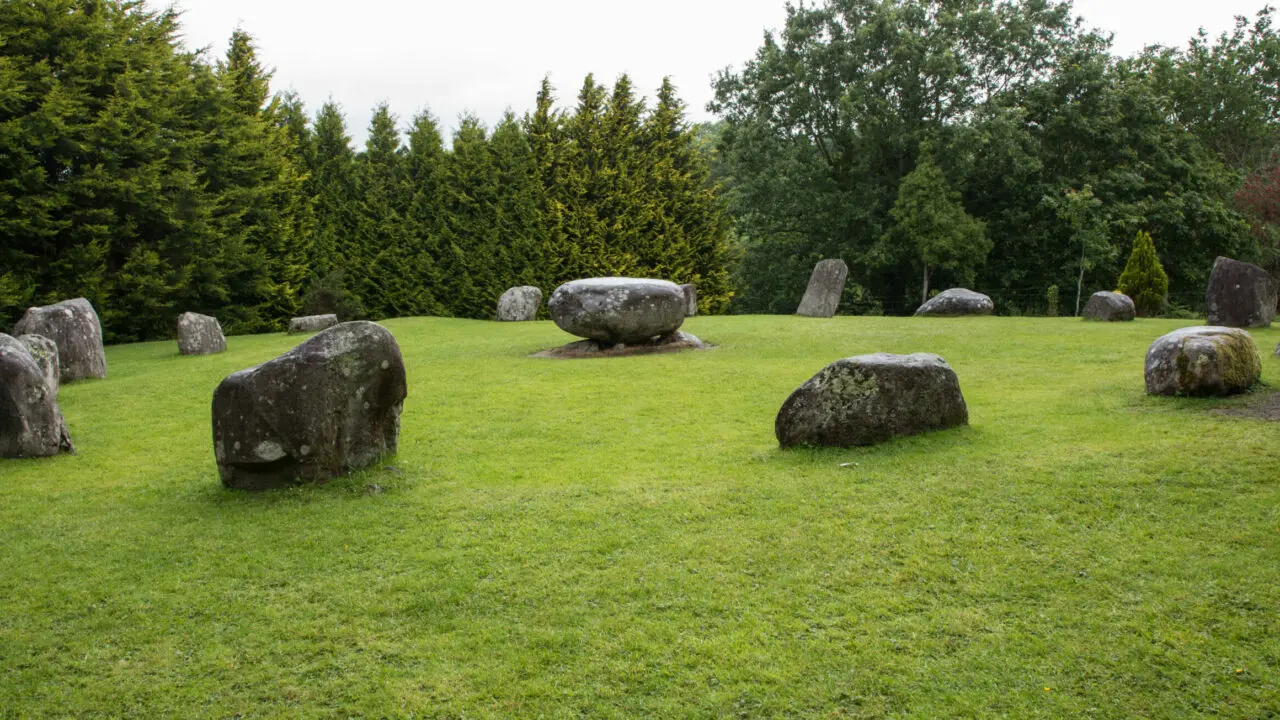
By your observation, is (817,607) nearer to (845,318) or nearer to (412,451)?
(412,451)

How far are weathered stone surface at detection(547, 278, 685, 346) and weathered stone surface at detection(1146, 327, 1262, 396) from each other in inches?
322

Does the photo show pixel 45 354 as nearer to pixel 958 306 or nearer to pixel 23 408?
pixel 23 408

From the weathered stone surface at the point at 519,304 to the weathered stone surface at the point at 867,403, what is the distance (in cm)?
1666

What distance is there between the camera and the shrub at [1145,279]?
19.8 metres

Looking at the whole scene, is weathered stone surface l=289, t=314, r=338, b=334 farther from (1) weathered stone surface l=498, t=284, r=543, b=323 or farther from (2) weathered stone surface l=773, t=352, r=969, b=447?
(2) weathered stone surface l=773, t=352, r=969, b=447

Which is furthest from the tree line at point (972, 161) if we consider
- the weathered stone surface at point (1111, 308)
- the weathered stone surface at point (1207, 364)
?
the weathered stone surface at point (1207, 364)

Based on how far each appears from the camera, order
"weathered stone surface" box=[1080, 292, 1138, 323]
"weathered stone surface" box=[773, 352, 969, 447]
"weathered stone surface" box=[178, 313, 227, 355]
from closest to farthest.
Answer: "weathered stone surface" box=[773, 352, 969, 447], "weathered stone surface" box=[178, 313, 227, 355], "weathered stone surface" box=[1080, 292, 1138, 323]

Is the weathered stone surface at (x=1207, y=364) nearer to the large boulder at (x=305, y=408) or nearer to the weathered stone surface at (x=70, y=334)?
the large boulder at (x=305, y=408)

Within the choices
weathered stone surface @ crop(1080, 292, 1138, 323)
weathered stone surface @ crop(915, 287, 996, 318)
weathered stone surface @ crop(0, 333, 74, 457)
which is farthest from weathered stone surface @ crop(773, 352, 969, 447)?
weathered stone surface @ crop(915, 287, 996, 318)

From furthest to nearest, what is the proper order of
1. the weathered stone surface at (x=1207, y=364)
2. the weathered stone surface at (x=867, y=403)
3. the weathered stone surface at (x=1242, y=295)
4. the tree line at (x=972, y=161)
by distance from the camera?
the tree line at (x=972, y=161) → the weathered stone surface at (x=1242, y=295) → the weathered stone surface at (x=1207, y=364) → the weathered stone surface at (x=867, y=403)

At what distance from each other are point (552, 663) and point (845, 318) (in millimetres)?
17424

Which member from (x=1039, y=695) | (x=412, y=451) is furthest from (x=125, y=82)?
(x=1039, y=695)

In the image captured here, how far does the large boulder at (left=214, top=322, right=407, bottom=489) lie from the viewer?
21.1 ft

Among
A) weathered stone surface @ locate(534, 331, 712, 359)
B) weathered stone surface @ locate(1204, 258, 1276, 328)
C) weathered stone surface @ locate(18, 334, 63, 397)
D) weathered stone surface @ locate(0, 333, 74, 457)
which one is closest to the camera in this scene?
weathered stone surface @ locate(0, 333, 74, 457)
